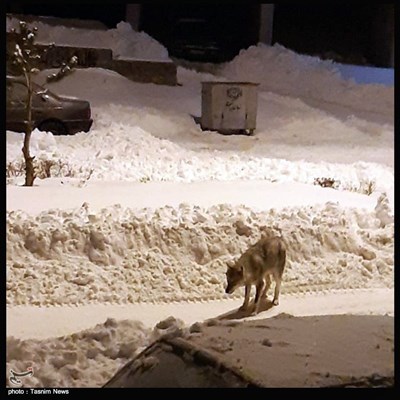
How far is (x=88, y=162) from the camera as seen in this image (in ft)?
15.5

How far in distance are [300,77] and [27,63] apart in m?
5.79

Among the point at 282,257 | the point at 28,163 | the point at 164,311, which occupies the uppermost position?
the point at 28,163

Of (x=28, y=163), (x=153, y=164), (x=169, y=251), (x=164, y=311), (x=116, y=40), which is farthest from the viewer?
(x=116, y=40)

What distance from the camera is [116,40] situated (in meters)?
8.07

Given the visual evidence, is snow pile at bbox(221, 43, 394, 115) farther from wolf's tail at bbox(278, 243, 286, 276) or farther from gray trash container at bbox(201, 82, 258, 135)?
wolf's tail at bbox(278, 243, 286, 276)

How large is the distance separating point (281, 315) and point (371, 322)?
383 mm

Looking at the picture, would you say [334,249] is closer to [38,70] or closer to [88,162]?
[88,162]

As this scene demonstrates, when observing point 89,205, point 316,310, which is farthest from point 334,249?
point 89,205

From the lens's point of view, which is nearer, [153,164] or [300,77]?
[153,164]

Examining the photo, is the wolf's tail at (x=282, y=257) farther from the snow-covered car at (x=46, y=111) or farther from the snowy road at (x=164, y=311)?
the snow-covered car at (x=46, y=111)

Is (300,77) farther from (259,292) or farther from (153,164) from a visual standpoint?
(259,292)

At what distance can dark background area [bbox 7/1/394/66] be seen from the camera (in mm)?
4352

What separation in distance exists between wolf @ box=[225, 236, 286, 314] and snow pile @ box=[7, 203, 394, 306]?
63mm

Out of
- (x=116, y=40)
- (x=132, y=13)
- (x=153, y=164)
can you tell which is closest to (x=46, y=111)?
(x=153, y=164)
